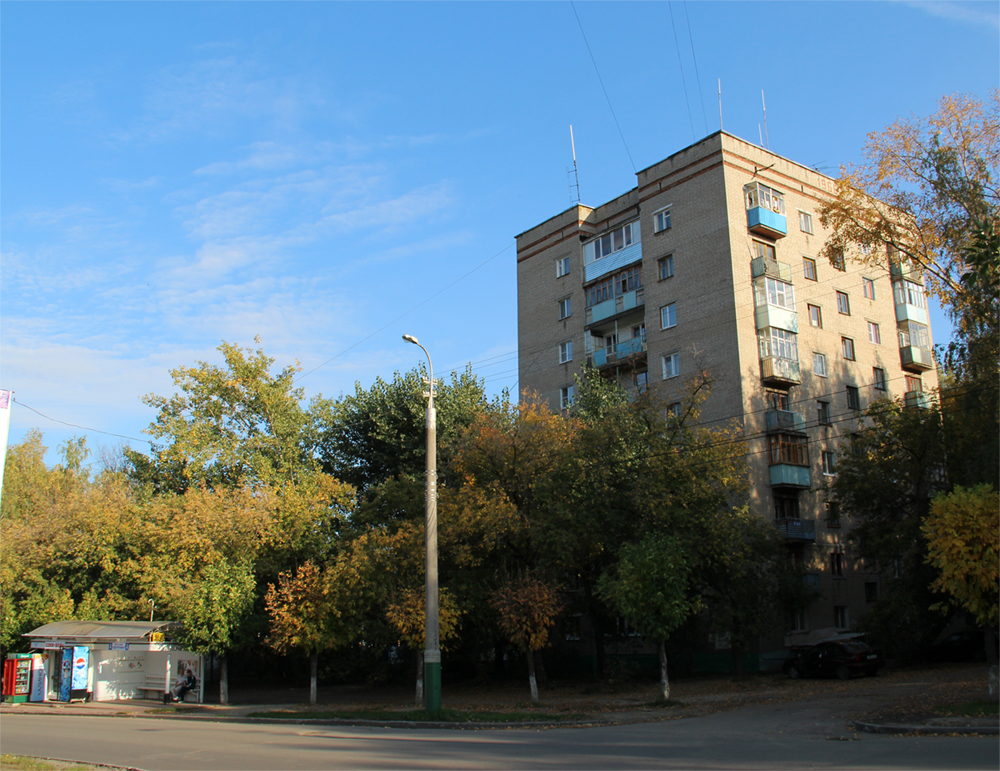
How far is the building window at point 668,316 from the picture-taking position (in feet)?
133

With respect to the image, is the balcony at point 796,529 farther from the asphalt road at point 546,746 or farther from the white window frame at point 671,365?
the asphalt road at point 546,746

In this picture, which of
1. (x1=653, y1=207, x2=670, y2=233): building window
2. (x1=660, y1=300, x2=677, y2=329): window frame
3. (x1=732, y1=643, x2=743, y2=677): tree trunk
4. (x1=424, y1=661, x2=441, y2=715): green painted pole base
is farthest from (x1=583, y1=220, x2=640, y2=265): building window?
(x1=424, y1=661, x2=441, y2=715): green painted pole base

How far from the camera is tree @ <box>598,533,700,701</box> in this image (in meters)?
22.2

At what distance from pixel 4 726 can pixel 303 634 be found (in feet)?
28.8

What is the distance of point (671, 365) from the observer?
40.3 meters

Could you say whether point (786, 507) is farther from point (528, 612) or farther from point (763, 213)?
point (528, 612)

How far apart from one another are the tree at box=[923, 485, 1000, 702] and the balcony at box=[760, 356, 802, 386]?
64.9ft

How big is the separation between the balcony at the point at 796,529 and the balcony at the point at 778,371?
6.63 meters

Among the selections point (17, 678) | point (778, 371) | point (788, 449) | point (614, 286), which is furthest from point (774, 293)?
point (17, 678)

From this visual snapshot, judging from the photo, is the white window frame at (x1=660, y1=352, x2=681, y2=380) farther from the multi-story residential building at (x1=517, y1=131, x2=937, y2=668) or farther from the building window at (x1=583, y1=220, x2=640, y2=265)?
the building window at (x1=583, y1=220, x2=640, y2=265)

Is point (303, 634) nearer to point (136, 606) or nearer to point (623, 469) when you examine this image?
point (623, 469)

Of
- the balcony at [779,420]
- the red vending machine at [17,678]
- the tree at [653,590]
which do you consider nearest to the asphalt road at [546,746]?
the tree at [653,590]

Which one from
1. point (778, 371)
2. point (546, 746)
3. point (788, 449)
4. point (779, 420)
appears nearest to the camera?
point (546, 746)

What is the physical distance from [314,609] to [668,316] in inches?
934
